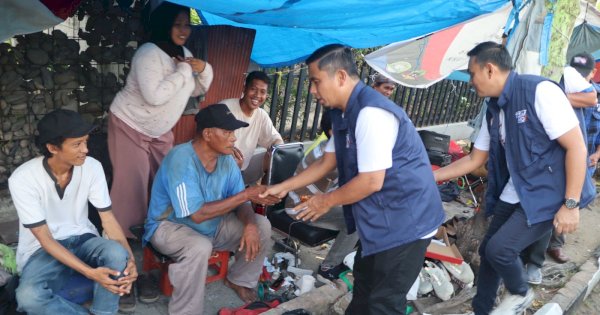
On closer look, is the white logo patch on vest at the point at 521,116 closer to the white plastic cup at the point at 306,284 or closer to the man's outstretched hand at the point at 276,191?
the man's outstretched hand at the point at 276,191

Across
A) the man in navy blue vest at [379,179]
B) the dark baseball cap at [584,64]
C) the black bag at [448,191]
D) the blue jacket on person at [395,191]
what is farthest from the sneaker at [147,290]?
the dark baseball cap at [584,64]

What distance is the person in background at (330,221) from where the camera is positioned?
146 inches

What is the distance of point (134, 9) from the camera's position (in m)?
4.13

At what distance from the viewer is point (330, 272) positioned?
12.2 ft

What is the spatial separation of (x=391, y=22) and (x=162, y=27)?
179 centimetres

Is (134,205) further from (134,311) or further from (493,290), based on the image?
(493,290)

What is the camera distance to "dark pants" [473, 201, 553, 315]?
279cm

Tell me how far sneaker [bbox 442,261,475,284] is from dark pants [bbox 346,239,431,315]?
4.67 ft

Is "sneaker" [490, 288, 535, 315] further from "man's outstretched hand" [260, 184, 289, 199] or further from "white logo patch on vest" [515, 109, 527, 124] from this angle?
"man's outstretched hand" [260, 184, 289, 199]

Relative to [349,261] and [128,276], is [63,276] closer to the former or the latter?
[128,276]

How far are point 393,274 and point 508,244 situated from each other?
83cm

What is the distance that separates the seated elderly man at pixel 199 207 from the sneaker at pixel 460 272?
164cm

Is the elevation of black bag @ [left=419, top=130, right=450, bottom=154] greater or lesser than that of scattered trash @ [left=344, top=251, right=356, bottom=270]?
greater

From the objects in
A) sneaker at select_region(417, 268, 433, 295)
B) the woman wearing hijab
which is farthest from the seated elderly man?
sneaker at select_region(417, 268, 433, 295)
